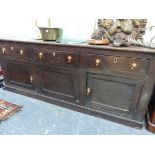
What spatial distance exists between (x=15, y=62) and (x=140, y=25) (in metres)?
1.71

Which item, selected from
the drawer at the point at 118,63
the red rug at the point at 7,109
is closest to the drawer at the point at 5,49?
the red rug at the point at 7,109

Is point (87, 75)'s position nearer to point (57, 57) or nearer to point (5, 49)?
point (57, 57)

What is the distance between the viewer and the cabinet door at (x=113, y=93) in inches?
60.3

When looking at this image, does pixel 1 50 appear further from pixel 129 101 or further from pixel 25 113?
pixel 129 101

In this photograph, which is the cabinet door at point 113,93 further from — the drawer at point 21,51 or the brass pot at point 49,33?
the drawer at point 21,51

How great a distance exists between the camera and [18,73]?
219cm

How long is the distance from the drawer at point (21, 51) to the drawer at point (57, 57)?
0.36ft

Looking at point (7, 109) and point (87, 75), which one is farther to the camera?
point (7, 109)

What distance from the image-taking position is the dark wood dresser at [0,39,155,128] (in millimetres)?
1440

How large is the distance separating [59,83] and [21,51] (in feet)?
2.21

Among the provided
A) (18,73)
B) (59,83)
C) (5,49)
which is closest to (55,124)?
(59,83)

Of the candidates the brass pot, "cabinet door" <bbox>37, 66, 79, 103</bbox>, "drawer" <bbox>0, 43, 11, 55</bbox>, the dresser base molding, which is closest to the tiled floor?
the dresser base molding

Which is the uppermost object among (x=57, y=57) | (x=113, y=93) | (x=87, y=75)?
(x=57, y=57)

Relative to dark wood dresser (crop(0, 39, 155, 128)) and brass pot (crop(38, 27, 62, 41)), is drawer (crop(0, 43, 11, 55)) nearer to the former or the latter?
dark wood dresser (crop(0, 39, 155, 128))
